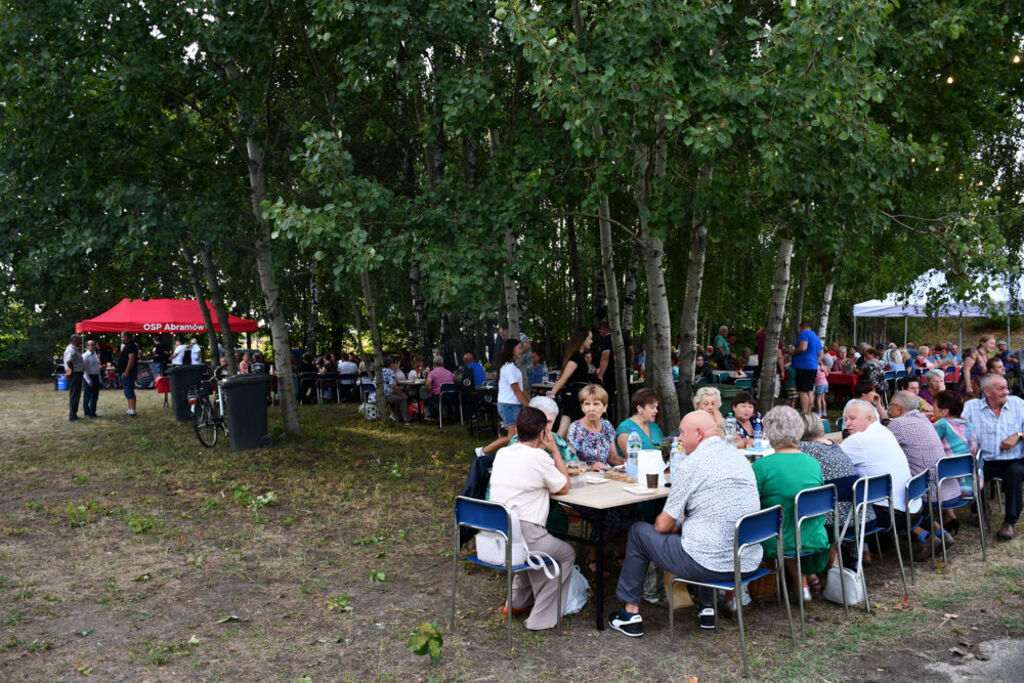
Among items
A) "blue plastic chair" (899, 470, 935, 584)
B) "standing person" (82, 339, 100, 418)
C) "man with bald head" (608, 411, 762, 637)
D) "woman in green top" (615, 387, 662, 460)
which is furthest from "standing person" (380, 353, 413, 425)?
"man with bald head" (608, 411, 762, 637)

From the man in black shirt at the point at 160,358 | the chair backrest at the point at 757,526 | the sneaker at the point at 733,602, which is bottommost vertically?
the sneaker at the point at 733,602

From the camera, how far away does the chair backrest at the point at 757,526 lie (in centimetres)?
410

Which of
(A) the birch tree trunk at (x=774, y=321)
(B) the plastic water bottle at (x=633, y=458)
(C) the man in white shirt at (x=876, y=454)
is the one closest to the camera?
(B) the plastic water bottle at (x=633, y=458)

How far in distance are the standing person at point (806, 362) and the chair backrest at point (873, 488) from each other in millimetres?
7769

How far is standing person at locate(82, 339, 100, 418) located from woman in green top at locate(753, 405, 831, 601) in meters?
14.8

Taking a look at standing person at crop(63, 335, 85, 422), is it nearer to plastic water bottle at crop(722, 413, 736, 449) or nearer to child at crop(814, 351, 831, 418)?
plastic water bottle at crop(722, 413, 736, 449)

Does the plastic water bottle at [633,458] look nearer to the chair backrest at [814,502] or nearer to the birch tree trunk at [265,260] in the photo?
the chair backrest at [814,502]

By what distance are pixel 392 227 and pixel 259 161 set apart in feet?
12.0

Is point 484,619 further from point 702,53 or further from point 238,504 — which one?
point 702,53

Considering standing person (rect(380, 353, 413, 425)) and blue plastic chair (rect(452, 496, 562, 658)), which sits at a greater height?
standing person (rect(380, 353, 413, 425))

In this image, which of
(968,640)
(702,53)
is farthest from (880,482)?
(702,53)

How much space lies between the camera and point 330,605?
17.0 ft

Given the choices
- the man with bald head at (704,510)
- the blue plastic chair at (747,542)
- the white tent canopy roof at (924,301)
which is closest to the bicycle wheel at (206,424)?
the man with bald head at (704,510)

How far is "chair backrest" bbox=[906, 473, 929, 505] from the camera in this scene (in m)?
5.33
